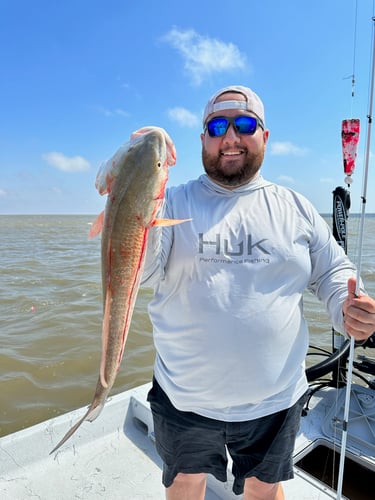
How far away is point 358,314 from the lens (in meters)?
1.74

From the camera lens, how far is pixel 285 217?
2.02 m

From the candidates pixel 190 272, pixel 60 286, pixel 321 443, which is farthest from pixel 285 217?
pixel 60 286

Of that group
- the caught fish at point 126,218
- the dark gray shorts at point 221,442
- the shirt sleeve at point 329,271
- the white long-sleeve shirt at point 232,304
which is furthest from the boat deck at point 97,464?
the caught fish at point 126,218

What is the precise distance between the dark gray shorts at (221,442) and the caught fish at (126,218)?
27.9 inches

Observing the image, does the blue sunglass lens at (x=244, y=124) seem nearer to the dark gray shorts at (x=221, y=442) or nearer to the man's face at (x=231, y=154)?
the man's face at (x=231, y=154)

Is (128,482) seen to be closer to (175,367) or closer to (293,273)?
(175,367)

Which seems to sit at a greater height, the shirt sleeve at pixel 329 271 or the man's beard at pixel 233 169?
the man's beard at pixel 233 169

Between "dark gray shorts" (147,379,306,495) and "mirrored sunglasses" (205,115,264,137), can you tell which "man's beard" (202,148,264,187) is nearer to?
"mirrored sunglasses" (205,115,264,137)

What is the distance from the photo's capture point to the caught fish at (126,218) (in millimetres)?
1361

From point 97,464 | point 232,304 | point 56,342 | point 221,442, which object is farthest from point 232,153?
point 56,342

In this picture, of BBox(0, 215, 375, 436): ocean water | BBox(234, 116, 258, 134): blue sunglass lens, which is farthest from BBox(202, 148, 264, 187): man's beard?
BBox(0, 215, 375, 436): ocean water

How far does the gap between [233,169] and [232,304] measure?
75cm

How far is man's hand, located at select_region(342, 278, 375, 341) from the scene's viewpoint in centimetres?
173

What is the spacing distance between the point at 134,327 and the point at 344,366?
179 inches
